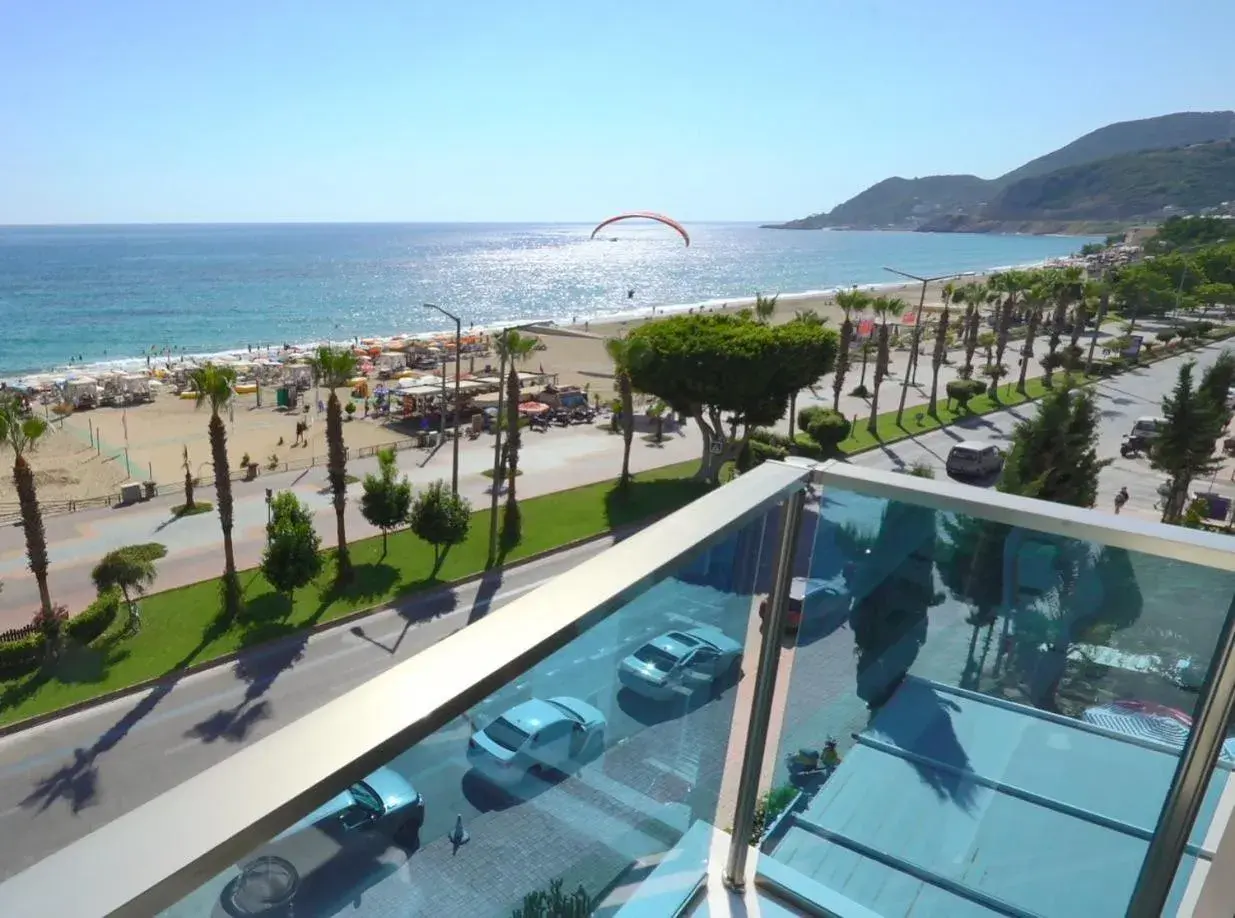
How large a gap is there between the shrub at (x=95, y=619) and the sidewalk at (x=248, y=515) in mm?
1915

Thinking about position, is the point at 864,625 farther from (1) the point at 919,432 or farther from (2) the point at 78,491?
(1) the point at 919,432

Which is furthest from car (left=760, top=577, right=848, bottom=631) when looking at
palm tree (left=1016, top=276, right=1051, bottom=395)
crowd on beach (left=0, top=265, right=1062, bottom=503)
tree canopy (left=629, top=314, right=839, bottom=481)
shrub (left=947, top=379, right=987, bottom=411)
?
palm tree (left=1016, top=276, right=1051, bottom=395)

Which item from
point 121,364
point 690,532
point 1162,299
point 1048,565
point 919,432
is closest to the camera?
point 690,532

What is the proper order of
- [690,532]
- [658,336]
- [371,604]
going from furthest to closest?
[658,336]
[371,604]
[690,532]

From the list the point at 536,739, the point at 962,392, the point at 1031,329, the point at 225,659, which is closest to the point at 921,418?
the point at 962,392

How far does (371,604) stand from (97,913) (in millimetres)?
16226

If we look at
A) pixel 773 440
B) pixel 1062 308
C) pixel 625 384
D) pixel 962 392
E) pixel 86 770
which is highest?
pixel 1062 308

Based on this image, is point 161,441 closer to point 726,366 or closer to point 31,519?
point 31,519

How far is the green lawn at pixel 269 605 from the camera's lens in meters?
13.5

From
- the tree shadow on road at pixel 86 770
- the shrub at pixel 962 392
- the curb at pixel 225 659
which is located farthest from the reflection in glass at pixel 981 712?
the shrub at pixel 962 392

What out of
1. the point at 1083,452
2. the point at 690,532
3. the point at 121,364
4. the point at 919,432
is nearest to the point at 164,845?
the point at 690,532

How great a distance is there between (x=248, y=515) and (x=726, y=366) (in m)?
13.2

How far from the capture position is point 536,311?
93000 millimetres

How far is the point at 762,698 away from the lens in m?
2.60
